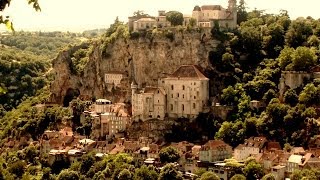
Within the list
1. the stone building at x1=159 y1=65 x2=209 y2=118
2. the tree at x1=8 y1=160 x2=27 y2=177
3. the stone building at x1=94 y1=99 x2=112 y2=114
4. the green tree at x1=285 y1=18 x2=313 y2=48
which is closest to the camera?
the tree at x1=8 y1=160 x2=27 y2=177

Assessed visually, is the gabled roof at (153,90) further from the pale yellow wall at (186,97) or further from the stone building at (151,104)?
the pale yellow wall at (186,97)

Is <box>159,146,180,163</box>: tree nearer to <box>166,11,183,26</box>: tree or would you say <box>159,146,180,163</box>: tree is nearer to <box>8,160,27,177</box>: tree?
<box>8,160,27,177</box>: tree

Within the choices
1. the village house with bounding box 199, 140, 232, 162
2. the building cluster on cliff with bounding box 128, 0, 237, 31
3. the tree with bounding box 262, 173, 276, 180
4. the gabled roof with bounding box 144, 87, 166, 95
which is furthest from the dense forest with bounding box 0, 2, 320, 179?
the gabled roof with bounding box 144, 87, 166, 95

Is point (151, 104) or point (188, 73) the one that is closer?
point (188, 73)

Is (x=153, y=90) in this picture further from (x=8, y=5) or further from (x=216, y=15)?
(x=8, y=5)

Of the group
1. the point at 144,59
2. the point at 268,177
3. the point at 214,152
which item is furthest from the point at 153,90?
the point at 268,177

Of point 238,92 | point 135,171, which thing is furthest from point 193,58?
point 135,171
